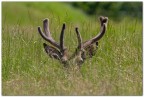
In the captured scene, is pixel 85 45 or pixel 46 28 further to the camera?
pixel 46 28

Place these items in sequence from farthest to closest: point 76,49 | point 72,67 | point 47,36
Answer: point 47,36 < point 76,49 < point 72,67

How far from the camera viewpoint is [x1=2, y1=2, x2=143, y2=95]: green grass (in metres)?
6.38

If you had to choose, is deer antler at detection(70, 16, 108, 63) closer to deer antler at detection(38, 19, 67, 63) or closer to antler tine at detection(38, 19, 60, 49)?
deer antler at detection(38, 19, 67, 63)

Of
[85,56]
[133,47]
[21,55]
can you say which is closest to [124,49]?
[133,47]

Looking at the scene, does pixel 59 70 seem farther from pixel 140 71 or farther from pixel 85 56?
pixel 140 71

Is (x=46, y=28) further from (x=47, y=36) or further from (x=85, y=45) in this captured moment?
(x=85, y=45)

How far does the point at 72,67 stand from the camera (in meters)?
6.74

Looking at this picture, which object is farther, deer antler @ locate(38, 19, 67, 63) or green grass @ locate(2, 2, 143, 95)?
deer antler @ locate(38, 19, 67, 63)

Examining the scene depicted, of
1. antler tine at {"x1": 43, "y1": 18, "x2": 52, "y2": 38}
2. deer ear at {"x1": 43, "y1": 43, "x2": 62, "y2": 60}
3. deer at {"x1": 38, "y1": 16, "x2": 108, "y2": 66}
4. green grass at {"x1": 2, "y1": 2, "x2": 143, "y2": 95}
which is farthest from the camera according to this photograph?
antler tine at {"x1": 43, "y1": 18, "x2": 52, "y2": 38}

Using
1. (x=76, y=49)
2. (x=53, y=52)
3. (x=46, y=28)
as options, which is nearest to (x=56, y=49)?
(x=53, y=52)

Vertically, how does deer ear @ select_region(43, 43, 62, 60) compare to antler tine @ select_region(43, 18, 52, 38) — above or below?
below

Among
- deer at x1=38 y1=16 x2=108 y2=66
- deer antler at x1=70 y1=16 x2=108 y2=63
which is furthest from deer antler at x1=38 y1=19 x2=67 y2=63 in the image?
deer antler at x1=70 y1=16 x2=108 y2=63

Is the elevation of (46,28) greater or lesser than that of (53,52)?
greater

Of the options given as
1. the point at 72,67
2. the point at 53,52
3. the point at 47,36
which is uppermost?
the point at 47,36
